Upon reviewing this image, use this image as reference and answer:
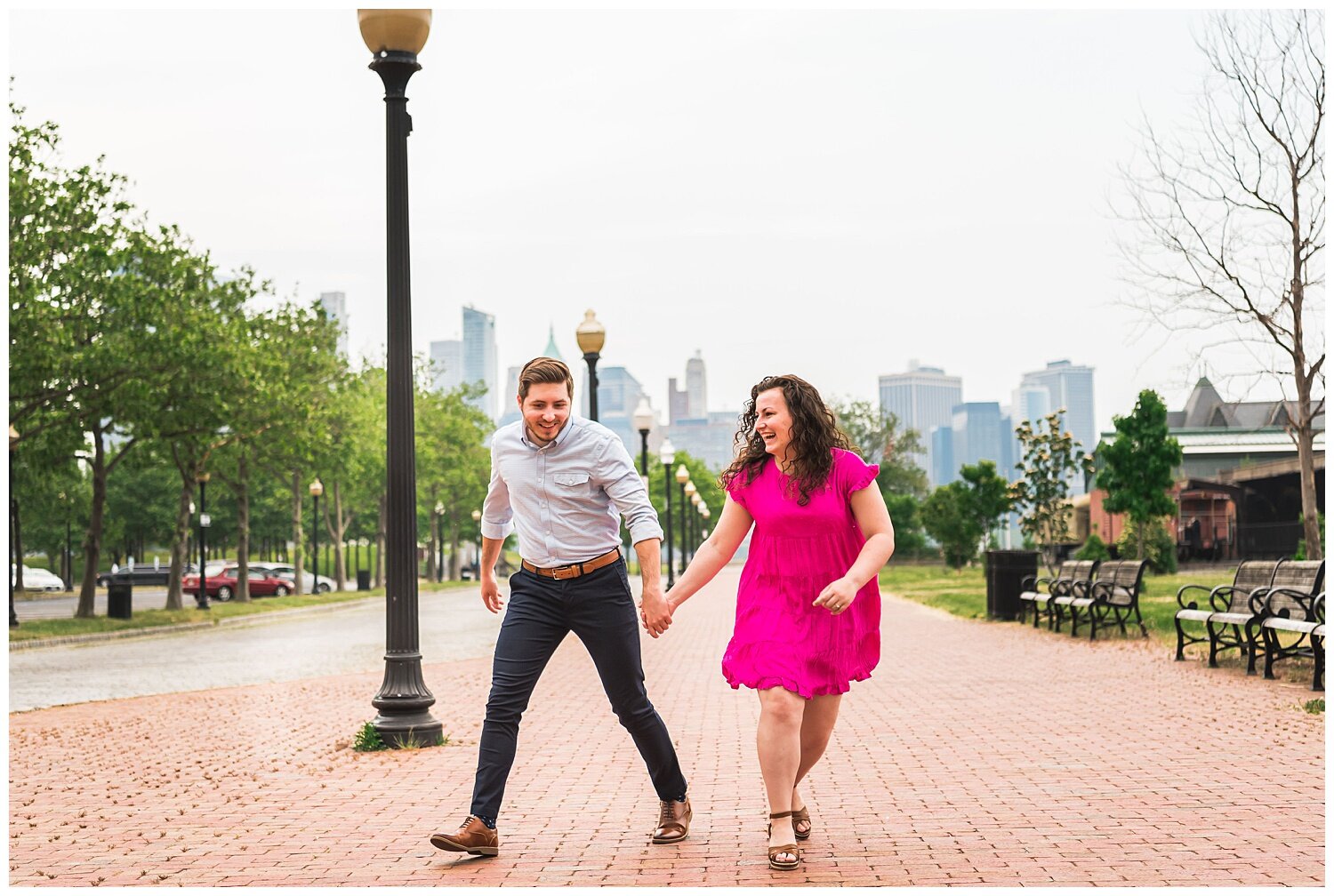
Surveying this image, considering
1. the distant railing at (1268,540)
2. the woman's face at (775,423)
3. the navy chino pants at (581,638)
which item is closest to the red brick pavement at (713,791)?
the navy chino pants at (581,638)

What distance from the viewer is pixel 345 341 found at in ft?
169

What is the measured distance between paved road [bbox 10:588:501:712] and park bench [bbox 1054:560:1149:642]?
24.0 feet

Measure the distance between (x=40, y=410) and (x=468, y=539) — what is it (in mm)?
59389

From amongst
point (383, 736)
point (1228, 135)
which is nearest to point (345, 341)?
point (1228, 135)

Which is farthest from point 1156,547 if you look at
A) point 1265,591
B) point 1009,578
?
point 1265,591

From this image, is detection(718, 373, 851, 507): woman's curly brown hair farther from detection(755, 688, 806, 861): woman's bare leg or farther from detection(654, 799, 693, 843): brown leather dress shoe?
detection(654, 799, 693, 843): brown leather dress shoe

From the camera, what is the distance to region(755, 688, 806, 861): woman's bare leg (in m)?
4.96

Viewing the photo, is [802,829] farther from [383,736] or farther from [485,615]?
[485,615]

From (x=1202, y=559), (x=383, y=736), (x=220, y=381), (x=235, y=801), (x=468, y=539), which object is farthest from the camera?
(x=468, y=539)

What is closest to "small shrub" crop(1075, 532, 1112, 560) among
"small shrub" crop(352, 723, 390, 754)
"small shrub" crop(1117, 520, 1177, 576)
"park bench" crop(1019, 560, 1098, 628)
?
"small shrub" crop(1117, 520, 1177, 576)

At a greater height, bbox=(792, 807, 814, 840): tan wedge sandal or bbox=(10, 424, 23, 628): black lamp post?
bbox=(10, 424, 23, 628): black lamp post

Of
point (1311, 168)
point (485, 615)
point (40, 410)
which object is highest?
point (1311, 168)

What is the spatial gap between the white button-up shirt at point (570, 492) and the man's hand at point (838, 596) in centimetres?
76

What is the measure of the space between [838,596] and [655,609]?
0.75 metres
